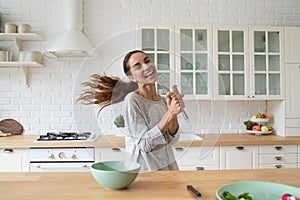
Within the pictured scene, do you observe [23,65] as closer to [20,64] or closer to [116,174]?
[20,64]

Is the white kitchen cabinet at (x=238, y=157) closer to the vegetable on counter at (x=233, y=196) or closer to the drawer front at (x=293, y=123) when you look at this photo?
the drawer front at (x=293, y=123)

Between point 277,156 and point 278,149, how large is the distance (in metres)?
0.07

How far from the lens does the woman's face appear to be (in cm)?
105

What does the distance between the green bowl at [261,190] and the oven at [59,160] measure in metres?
1.68

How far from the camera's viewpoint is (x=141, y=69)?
105 cm

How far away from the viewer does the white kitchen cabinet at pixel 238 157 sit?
2693mm

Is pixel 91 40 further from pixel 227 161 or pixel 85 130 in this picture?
pixel 85 130

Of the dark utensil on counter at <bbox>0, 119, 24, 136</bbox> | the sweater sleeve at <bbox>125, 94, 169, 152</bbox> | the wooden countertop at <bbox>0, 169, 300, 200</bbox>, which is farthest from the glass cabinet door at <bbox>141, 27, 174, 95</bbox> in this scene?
the dark utensil on counter at <bbox>0, 119, 24, 136</bbox>

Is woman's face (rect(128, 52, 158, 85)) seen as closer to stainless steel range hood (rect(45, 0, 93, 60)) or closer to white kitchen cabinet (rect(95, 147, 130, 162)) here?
white kitchen cabinet (rect(95, 147, 130, 162))

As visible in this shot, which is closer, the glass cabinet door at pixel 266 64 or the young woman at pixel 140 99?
the young woman at pixel 140 99

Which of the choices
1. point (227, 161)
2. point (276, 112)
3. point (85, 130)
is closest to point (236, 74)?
point (276, 112)

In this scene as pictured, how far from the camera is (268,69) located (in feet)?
9.84

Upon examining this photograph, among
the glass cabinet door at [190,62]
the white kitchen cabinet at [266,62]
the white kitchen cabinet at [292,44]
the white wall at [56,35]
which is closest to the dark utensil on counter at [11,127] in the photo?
the white wall at [56,35]

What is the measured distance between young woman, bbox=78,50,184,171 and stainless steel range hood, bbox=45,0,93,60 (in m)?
1.82
